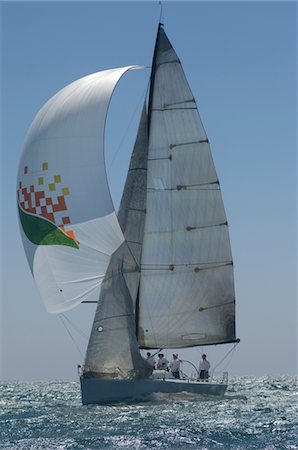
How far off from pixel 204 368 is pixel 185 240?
167 inches

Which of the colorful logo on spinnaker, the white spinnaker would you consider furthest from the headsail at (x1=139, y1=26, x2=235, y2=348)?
the colorful logo on spinnaker

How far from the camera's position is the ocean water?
79.1 feet

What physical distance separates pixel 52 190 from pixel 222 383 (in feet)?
28.2

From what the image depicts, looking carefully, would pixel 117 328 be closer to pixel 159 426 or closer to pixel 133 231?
pixel 133 231

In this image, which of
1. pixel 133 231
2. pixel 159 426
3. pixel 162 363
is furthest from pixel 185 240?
pixel 159 426

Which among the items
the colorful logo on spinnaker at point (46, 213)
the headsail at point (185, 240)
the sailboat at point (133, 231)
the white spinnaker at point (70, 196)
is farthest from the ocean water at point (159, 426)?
the colorful logo on spinnaker at point (46, 213)

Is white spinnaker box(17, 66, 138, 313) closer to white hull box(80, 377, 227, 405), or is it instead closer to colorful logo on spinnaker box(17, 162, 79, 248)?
colorful logo on spinnaker box(17, 162, 79, 248)

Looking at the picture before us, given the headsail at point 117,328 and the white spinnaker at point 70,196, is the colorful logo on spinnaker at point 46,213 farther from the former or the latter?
the headsail at point 117,328

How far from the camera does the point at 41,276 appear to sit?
103ft

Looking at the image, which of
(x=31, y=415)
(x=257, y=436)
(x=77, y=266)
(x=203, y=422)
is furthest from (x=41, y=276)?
(x=257, y=436)

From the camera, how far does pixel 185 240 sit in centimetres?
3431

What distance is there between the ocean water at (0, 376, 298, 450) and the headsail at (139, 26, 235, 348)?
2.62 m

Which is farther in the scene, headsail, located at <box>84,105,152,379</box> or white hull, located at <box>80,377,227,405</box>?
headsail, located at <box>84,105,152,379</box>

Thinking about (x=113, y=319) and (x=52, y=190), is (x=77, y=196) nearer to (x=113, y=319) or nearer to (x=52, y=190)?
(x=52, y=190)
